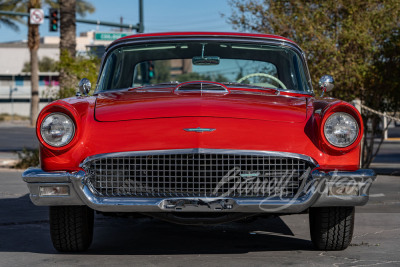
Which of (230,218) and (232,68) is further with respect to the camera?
(232,68)

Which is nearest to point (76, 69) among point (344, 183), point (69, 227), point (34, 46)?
point (69, 227)

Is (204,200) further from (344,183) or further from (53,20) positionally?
(53,20)

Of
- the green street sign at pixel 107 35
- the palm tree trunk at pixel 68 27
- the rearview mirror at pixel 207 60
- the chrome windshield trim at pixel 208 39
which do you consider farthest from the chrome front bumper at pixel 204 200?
the green street sign at pixel 107 35

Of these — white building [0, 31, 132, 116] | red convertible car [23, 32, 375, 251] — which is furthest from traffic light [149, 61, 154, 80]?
white building [0, 31, 132, 116]

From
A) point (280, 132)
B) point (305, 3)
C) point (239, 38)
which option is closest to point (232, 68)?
point (239, 38)

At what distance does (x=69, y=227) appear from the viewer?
17.5 ft

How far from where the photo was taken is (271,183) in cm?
496

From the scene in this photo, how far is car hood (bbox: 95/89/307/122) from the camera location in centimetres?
509

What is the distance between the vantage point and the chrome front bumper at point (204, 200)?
489 centimetres

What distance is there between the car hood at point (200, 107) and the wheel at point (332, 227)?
2.39 ft

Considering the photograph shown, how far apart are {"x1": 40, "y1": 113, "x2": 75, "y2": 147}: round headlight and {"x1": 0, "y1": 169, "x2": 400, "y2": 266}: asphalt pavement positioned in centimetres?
85

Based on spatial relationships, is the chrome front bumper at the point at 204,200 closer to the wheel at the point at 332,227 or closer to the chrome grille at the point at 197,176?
the chrome grille at the point at 197,176

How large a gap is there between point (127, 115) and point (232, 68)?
1872mm

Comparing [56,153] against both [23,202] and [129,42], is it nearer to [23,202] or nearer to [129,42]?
[129,42]
